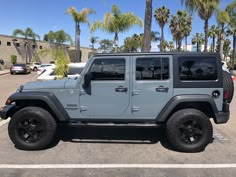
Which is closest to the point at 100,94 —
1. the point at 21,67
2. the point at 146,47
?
the point at 146,47

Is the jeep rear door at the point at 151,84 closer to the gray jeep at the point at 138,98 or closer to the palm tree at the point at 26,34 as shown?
the gray jeep at the point at 138,98

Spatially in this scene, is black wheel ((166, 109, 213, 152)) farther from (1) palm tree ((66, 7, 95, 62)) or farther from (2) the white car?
(1) palm tree ((66, 7, 95, 62))

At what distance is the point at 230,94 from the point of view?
5340 mm

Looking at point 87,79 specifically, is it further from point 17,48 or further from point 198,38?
point 198,38

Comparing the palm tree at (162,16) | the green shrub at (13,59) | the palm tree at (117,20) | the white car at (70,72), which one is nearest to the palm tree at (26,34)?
the green shrub at (13,59)

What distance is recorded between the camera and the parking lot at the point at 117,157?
431cm

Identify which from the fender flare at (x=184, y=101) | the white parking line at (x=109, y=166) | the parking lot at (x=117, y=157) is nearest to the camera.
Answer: the parking lot at (x=117, y=157)

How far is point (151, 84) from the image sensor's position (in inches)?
203

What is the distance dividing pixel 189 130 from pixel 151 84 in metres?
1.10

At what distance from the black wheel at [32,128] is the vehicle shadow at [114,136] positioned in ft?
2.15

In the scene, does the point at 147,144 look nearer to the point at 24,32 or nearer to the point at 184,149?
the point at 184,149

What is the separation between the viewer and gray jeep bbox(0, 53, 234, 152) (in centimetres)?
512

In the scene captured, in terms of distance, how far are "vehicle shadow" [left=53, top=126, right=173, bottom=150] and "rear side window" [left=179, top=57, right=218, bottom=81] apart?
1327 millimetres

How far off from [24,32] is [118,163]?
51137mm
